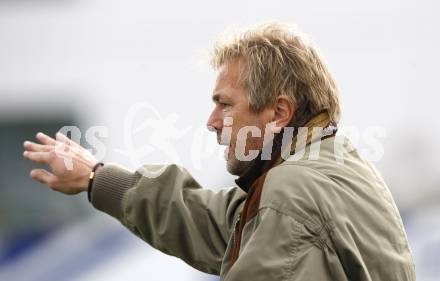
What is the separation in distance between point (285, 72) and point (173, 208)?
65 cm

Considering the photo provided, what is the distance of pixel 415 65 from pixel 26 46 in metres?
3.07

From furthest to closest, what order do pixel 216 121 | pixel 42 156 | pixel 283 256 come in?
pixel 42 156 < pixel 216 121 < pixel 283 256

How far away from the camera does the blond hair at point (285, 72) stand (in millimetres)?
2926

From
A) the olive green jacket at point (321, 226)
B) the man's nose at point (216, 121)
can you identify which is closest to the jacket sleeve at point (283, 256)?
the olive green jacket at point (321, 226)

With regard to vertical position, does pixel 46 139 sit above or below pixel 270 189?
below

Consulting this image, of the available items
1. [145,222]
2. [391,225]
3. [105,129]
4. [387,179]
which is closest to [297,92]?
[391,225]

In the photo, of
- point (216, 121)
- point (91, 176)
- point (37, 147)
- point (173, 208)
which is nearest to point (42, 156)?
point (37, 147)

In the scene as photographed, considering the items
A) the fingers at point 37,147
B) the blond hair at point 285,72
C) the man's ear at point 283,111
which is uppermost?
the blond hair at point 285,72

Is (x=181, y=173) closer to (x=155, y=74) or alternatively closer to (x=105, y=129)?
(x=105, y=129)

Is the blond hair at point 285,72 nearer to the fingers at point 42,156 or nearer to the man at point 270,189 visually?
the man at point 270,189

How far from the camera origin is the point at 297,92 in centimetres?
293

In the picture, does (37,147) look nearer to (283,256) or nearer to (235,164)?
(235,164)

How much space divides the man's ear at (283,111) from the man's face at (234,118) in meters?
0.02

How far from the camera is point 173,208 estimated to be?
10.9ft
